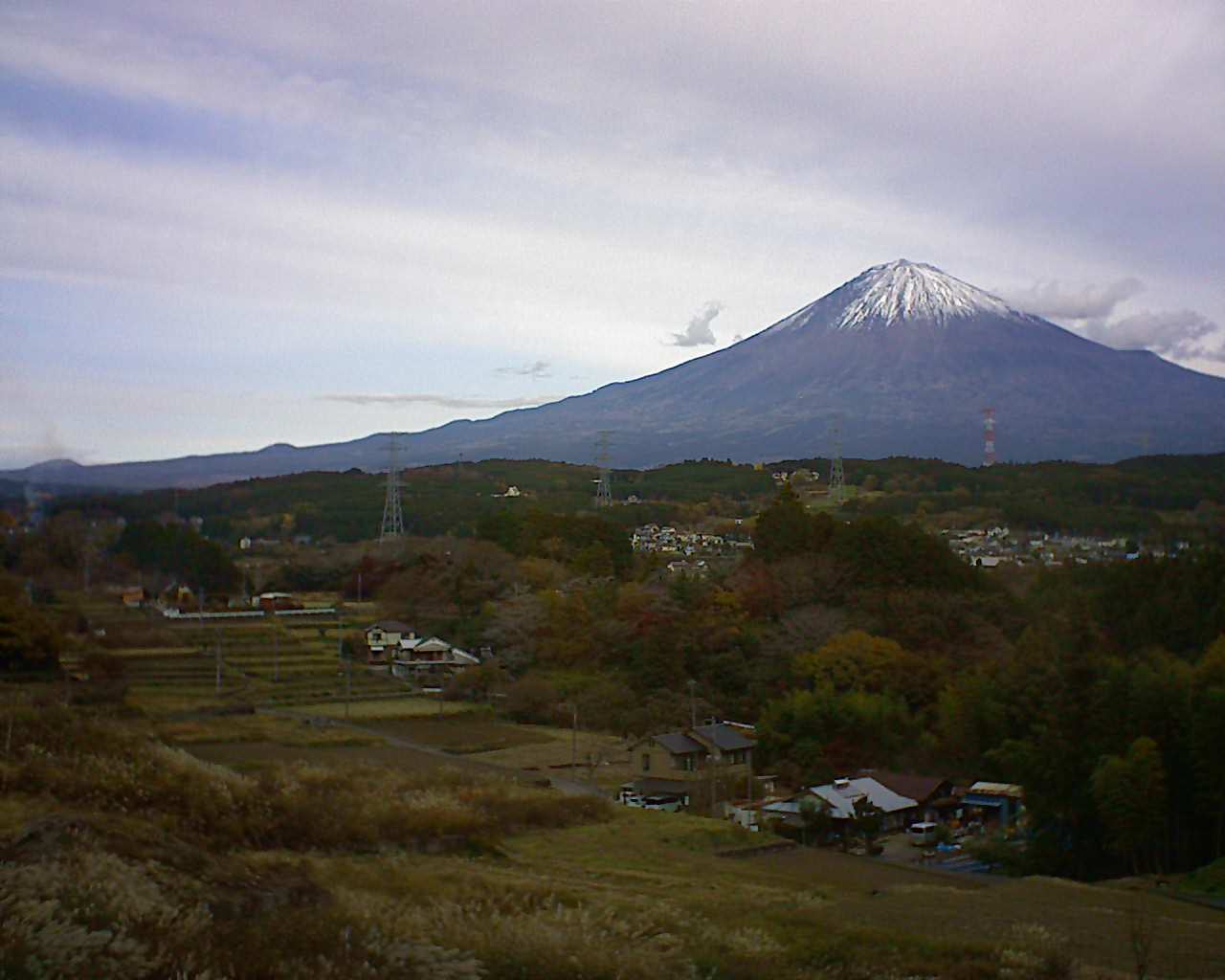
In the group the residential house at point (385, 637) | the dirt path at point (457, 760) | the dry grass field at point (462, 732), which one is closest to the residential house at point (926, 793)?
the dirt path at point (457, 760)

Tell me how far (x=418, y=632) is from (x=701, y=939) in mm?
18500

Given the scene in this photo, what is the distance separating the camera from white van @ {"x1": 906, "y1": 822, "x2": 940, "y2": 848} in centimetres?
1308

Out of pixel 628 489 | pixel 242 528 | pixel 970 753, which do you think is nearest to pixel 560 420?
pixel 628 489

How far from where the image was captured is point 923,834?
1359cm

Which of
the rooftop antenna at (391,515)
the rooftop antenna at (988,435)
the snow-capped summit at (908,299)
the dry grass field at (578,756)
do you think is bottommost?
the dry grass field at (578,756)

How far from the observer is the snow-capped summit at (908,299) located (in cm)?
7444

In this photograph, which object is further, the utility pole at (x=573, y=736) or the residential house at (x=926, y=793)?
the utility pole at (x=573, y=736)

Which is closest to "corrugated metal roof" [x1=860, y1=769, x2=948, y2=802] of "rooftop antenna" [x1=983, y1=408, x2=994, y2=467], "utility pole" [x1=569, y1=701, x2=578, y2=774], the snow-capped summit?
"utility pole" [x1=569, y1=701, x2=578, y2=774]

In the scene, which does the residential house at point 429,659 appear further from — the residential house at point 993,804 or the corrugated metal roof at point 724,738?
the residential house at point 993,804

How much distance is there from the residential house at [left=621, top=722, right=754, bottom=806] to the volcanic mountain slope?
91.6ft

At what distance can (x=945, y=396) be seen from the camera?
64.5 meters

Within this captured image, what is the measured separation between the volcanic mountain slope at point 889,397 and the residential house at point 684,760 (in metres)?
27.9

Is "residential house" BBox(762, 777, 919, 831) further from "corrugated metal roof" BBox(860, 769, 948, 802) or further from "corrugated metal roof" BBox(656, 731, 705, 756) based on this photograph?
"corrugated metal roof" BBox(656, 731, 705, 756)

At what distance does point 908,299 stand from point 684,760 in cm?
6501
